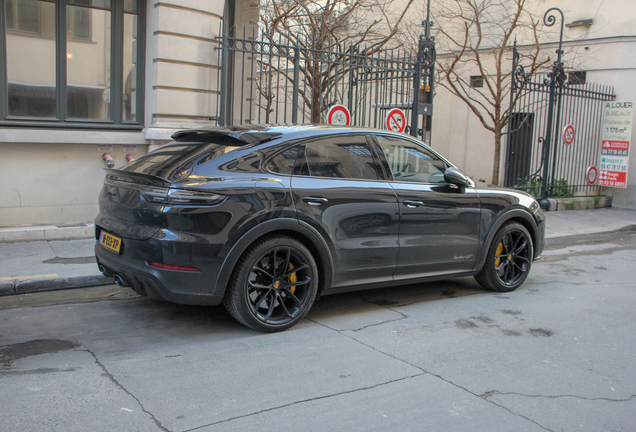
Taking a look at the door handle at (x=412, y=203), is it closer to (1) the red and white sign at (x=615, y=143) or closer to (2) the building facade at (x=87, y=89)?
(2) the building facade at (x=87, y=89)

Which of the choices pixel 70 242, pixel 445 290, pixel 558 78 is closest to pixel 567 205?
pixel 558 78

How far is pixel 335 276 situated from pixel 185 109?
202 inches

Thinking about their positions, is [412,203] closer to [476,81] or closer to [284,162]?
[284,162]

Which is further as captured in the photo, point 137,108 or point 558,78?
point 558,78

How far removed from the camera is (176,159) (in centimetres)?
482

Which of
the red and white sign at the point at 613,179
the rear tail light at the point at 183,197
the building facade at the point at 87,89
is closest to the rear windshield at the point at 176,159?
the rear tail light at the point at 183,197

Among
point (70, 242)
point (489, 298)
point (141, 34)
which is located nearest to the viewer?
point (489, 298)

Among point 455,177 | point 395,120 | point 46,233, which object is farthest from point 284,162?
point 395,120

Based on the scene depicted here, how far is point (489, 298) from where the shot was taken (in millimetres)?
6426

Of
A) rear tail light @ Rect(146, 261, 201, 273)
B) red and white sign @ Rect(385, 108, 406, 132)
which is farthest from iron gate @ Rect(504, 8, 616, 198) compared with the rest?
rear tail light @ Rect(146, 261, 201, 273)

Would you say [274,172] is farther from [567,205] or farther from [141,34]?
[567,205]

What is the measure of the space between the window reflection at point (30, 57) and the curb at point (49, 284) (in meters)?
3.30

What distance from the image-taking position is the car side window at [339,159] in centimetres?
513

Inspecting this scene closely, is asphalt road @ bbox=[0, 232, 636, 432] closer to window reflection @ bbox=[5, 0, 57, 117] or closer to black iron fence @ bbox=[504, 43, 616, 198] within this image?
window reflection @ bbox=[5, 0, 57, 117]
